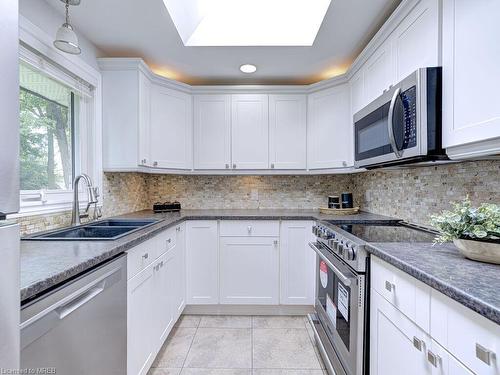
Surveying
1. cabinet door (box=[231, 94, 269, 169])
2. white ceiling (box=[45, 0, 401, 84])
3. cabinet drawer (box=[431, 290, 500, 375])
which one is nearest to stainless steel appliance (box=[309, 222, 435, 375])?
cabinet drawer (box=[431, 290, 500, 375])

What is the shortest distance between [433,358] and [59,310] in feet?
4.15

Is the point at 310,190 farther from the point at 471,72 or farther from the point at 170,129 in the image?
the point at 471,72

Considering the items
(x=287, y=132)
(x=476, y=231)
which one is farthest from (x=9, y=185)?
(x=287, y=132)

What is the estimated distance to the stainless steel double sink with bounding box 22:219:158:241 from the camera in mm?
1496

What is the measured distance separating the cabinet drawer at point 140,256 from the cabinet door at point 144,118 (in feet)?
3.04

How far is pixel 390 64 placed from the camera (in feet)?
5.92

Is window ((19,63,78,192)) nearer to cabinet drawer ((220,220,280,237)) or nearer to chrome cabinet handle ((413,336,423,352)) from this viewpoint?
cabinet drawer ((220,220,280,237))

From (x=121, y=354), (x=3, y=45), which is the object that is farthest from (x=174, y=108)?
(x=3, y=45)

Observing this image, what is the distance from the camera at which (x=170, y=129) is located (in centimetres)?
283

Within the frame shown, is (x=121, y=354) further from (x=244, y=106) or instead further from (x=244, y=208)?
(x=244, y=106)

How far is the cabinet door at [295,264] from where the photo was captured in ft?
8.61

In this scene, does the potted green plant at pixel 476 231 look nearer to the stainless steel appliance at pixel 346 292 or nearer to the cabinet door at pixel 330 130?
the stainless steel appliance at pixel 346 292

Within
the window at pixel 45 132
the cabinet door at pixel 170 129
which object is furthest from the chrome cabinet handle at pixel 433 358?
the cabinet door at pixel 170 129

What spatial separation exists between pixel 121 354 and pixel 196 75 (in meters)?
2.54
